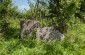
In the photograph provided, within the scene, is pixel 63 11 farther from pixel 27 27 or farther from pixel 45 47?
pixel 45 47

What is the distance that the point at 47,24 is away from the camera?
15.6 metres

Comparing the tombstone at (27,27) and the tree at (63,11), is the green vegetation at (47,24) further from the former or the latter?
the tombstone at (27,27)

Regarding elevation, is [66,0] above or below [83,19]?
above

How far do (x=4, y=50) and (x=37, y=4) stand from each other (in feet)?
20.1

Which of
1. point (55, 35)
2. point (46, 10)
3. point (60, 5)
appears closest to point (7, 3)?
point (46, 10)

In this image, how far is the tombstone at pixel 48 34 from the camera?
12.6 meters

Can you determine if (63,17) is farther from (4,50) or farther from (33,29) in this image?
(4,50)

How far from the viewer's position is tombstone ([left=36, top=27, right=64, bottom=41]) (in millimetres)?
12625

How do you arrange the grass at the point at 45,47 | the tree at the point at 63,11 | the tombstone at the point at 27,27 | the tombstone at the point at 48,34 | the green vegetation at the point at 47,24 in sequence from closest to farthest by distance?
the grass at the point at 45,47, the green vegetation at the point at 47,24, the tombstone at the point at 48,34, the tombstone at the point at 27,27, the tree at the point at 63,11

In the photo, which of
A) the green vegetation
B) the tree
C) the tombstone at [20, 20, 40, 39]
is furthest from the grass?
the tree

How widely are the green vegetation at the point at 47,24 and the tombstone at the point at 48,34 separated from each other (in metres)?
0.43

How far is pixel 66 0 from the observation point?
14.1 meters

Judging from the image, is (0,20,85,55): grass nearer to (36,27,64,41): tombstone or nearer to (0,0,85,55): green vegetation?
(0,0,85,55): green vegetation

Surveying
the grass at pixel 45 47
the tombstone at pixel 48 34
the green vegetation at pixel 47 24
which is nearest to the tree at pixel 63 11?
the green vegetation at pixel 47 24
